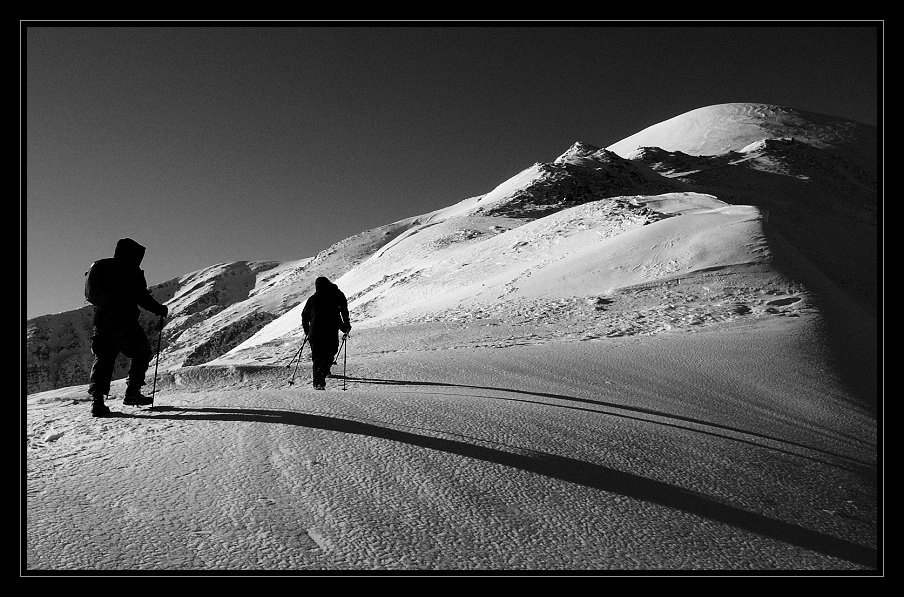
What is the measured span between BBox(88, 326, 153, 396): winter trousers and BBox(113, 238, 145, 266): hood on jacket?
69 centimetres

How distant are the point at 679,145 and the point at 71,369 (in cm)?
11854

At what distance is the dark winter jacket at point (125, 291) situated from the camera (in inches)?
194

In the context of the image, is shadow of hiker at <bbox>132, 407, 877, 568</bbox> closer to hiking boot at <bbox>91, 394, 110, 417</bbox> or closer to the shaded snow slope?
the shaded snow slope

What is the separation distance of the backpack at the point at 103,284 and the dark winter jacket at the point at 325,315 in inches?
89.1

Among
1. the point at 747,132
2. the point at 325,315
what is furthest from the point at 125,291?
the point at 747,132

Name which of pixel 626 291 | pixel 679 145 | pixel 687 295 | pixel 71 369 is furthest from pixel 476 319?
pixel 679 145

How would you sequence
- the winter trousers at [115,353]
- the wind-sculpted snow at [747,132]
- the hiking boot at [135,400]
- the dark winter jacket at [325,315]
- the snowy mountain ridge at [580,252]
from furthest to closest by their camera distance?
the wind-sculpted snow at [747,132] → the snowy mountain ridge at [580,252] → the dark winter jacket at [325,315] → the hiking boot at [135,400] → the winter trousers at [115,353]

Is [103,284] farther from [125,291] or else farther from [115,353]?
[115,353]

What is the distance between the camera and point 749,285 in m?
11.6

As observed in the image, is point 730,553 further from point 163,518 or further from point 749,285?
point 749,285

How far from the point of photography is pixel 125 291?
495cm

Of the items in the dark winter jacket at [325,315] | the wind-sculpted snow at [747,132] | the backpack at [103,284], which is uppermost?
the wind-sculpted snow at [747,132]

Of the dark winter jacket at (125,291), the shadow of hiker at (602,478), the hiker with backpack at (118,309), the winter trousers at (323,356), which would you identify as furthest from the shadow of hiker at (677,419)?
the dark winter jacket at (125,291)

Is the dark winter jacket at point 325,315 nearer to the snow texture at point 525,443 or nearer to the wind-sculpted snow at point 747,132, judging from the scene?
the snow texture at point 525,443
